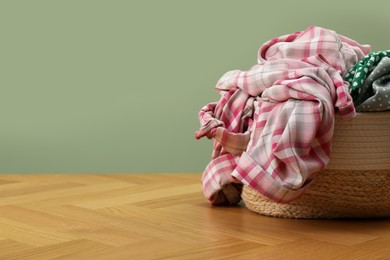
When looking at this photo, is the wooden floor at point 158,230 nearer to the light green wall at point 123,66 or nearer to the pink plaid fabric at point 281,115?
the pink plaid fabric at point 281,115

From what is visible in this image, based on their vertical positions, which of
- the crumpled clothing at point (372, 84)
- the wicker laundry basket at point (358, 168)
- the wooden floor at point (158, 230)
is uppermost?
the crumpled clothing at point (372, 84)

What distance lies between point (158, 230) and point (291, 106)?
1.19ft

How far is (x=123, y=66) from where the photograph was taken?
237 centimetres

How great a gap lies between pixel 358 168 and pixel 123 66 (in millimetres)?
1150

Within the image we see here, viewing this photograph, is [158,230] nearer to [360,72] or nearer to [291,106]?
[291,106]

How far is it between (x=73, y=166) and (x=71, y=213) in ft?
2.70

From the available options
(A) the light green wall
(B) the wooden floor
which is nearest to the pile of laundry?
(B) the wooden floor

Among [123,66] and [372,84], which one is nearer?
[372,84]

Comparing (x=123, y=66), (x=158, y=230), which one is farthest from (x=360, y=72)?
(x=123, y=66)

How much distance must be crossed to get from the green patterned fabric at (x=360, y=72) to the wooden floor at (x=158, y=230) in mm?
282

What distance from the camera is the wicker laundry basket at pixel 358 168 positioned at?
1.42 m

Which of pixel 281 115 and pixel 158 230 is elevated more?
pixel 281 115

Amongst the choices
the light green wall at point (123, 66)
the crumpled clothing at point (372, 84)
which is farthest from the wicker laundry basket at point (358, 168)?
the light green wall at point (123, 66)

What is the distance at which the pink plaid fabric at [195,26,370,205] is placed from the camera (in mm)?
1342
